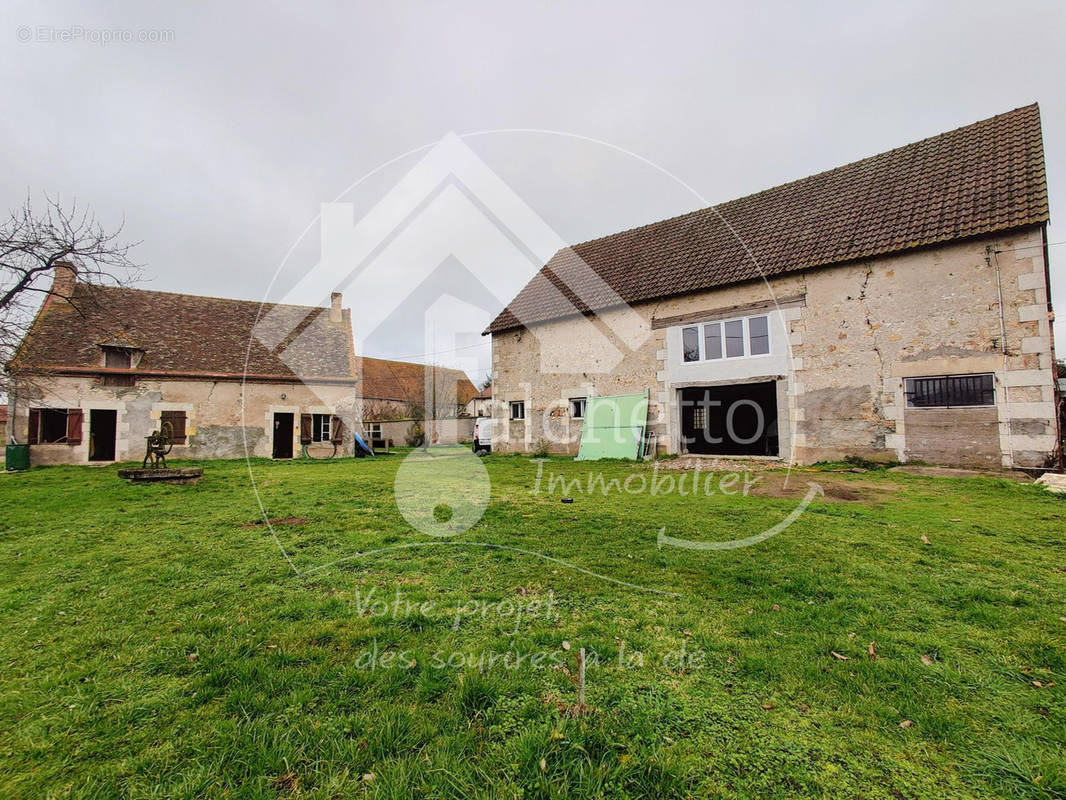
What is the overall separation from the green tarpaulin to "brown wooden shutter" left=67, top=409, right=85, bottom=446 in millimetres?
18129

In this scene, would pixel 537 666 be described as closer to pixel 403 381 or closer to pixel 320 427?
pixel 320 427

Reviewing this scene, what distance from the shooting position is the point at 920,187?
10883 mm

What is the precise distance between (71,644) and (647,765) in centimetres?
A: 357

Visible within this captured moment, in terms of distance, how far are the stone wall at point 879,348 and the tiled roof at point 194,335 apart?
1413cm

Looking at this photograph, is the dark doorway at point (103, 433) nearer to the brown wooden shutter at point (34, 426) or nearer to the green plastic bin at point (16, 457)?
the brown wooden shutter at point (34, 426)

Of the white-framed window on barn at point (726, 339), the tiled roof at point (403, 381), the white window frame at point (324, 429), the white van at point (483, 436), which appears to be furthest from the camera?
the tiled roof at point (403, 381)

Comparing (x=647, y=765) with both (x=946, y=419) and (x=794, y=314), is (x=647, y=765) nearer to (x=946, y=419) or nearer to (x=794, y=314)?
(x=946, y=419)

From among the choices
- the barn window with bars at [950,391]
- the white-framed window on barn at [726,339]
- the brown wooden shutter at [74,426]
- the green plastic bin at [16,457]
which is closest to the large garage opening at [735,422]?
the white-framed window on barn at [726,339]

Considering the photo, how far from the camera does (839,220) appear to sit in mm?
11539

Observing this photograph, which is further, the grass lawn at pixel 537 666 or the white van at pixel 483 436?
the white van at pixel 483 436

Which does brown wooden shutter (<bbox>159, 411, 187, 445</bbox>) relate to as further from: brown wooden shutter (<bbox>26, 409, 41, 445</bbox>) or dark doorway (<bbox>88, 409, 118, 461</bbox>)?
brown wooden shutter (<bbox>26, 409, 41, 445</bbox>)

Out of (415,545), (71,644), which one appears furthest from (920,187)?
(71,644)

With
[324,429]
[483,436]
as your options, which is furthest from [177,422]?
[483,436]

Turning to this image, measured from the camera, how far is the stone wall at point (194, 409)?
15.8m
